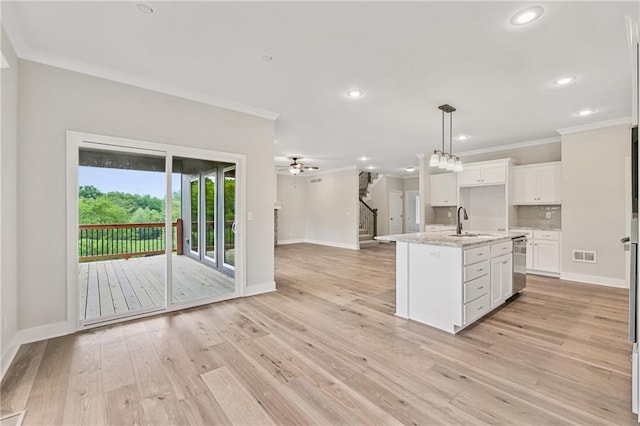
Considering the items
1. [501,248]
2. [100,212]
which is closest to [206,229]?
[100,212]

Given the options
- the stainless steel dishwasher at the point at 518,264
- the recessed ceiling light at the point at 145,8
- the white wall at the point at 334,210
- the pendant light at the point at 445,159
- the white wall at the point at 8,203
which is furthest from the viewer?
the white wall at the point at 334,210

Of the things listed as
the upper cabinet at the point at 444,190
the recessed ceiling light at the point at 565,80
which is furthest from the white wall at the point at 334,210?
the recessed ceiling light at the point at 565,80

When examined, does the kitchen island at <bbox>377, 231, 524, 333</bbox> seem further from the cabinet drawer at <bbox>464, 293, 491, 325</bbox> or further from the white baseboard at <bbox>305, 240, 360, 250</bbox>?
the white baseboard at <bbox>305, 240, 360, 250</bbox>

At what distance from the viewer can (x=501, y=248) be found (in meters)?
3.72

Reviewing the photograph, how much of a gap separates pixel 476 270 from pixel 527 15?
2.35 meters

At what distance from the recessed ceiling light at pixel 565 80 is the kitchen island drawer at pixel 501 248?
1.97 meters

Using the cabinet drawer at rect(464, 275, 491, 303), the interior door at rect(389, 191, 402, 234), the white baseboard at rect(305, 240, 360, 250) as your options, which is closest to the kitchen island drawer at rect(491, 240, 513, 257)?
the cabinet drawer at rect(464, 275, 491, 303)

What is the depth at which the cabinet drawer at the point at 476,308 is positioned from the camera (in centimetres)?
303

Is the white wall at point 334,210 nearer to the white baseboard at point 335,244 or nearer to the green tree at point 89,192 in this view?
the white baseboard at point 335,244

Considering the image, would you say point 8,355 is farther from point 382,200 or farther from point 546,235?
point 382,200

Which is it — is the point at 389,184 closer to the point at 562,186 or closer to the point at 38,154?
the point at 562,186

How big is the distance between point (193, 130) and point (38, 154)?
4.98ft

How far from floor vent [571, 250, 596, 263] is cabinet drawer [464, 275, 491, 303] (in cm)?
299

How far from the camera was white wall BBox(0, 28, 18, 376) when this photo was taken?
7.51ft
